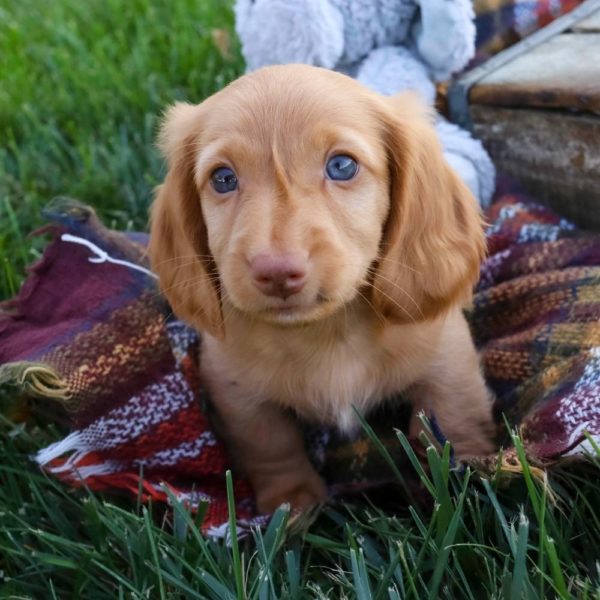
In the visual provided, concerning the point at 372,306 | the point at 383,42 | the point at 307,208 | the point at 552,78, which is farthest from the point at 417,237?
the point at 383,42

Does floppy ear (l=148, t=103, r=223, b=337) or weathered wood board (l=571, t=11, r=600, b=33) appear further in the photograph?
weathered wood board (l=571, t=11, r=600, b=33)

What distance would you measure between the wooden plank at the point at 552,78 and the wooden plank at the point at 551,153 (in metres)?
0.03

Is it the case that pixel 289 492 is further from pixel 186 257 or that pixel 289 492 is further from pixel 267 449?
pixel 186 257

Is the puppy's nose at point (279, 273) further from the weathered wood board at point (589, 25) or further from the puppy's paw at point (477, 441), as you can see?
the weathered wood board at point (589, 25)

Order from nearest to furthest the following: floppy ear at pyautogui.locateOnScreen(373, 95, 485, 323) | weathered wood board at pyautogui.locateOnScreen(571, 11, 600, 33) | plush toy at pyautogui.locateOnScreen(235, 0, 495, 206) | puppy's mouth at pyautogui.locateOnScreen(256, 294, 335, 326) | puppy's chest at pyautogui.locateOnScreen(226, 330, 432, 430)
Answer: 1. puppy's mouth at pyautogui.locateOnScreen(256, 294, 335, 326)
2. floppy ear at pyautogui.locateOnScreen(373, 95, 485, 323)
3. puppy's chest at pyautogui.locateOnScreen(226, 330, 432, 430)
4. plush toy at pyautogui.locateOnScreen(235, 0, 495, 206)
5. weathered wood board at pyautogui.locateOnScreen(571, 11, 600, 33)

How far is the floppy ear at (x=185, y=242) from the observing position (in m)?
1.89

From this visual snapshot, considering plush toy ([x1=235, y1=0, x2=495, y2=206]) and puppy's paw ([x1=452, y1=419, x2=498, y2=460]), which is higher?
plush toy ([x1=235, y1=0, x2=495, y2=206])

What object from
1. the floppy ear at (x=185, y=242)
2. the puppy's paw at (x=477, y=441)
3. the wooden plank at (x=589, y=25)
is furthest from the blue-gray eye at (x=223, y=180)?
the wooden plank at (x=589, y=25)

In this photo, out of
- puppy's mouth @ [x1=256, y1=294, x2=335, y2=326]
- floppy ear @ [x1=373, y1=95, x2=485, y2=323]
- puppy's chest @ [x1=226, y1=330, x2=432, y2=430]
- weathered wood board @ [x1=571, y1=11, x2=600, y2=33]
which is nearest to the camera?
puppy's mouth @ [x1=256, y1=294, x2=335, y2=326]

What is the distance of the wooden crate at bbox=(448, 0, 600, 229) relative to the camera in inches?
92.4

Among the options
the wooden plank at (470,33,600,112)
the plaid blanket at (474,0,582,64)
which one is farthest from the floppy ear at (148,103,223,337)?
the plaid blanket at (474,0,582,64)

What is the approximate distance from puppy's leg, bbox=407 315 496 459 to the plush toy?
68cm

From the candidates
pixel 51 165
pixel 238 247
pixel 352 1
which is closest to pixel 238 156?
pixel 238 247

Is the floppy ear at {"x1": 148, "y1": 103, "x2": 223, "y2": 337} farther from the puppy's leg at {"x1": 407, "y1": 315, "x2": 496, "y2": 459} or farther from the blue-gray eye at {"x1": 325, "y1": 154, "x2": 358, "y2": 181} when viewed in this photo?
the puppy's leg at {"x1": 407, "y1": 315, "x2": 496, "y2": 459}
